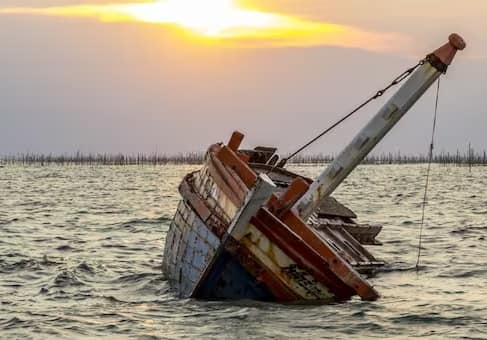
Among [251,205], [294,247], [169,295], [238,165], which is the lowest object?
[169,295]

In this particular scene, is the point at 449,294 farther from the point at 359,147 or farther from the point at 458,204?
the point at 458,204

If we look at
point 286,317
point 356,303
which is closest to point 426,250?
point 356,303

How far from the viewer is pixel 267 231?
11.0 metres

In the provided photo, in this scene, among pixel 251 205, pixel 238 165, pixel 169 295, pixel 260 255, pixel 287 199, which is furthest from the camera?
pixel 169 295

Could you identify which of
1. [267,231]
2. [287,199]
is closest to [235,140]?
[287,199]

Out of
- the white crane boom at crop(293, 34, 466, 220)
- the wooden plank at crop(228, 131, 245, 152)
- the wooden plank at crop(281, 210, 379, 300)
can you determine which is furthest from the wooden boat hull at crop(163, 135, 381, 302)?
the wooden plank at crop(228, 131, 245, 152)

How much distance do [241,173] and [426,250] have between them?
30.5 feet

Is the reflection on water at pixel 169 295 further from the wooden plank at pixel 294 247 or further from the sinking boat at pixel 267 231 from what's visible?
the wooden plank at pixel 294 247

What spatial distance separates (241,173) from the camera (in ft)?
39.5

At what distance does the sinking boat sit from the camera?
10969mm

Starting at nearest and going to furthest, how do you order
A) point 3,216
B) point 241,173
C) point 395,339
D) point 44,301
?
point 395,339 → point 241,173 → point 44,301 → point 3,216

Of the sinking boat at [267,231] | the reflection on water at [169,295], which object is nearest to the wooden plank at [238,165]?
the sinking boat at [267,231]

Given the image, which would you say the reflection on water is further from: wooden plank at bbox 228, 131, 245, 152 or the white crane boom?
wooden plank at bbox 228, 131, 245, 152

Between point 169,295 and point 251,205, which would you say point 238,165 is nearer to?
point 251,205
